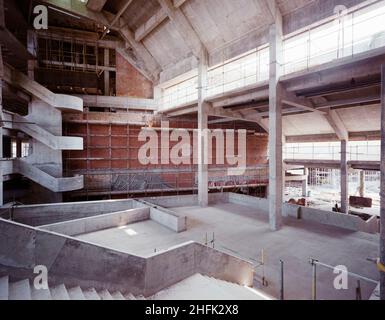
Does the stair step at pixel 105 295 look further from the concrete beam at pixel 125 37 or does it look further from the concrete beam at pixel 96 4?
the concrete beam at pixel 125 37

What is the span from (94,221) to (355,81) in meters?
14.6

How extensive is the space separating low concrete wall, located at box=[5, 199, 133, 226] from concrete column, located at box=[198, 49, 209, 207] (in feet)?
17.7

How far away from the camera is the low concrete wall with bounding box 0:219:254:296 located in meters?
5.03

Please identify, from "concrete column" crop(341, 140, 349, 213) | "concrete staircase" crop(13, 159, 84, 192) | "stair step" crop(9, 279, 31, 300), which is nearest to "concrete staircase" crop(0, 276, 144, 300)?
"stair step" crop(9, 279, 31, 300)

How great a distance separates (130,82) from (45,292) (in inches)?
793

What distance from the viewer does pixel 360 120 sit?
1845 cm

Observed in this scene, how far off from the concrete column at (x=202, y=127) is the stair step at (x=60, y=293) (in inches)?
525

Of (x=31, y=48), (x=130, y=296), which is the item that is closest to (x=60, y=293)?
(x=130, y=296)

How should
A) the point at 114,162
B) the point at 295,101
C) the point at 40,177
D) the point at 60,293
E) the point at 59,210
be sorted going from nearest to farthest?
the point at 60,293 → the point at 59,210 → the point at 295,101 → the point at 40,177 → the point at 114,162

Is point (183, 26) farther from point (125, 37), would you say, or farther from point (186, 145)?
point (186, 145)

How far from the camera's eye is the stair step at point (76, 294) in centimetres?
479

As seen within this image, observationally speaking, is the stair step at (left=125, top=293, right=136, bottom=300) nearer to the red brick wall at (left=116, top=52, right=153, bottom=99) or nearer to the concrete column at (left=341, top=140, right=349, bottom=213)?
the red brick wall at (left=116, top=52, right=153, bottom=99)

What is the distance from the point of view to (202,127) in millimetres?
17516

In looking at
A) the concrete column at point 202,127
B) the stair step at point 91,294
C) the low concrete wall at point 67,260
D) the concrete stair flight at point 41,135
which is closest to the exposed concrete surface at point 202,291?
the low concrete wall at point 67,260
